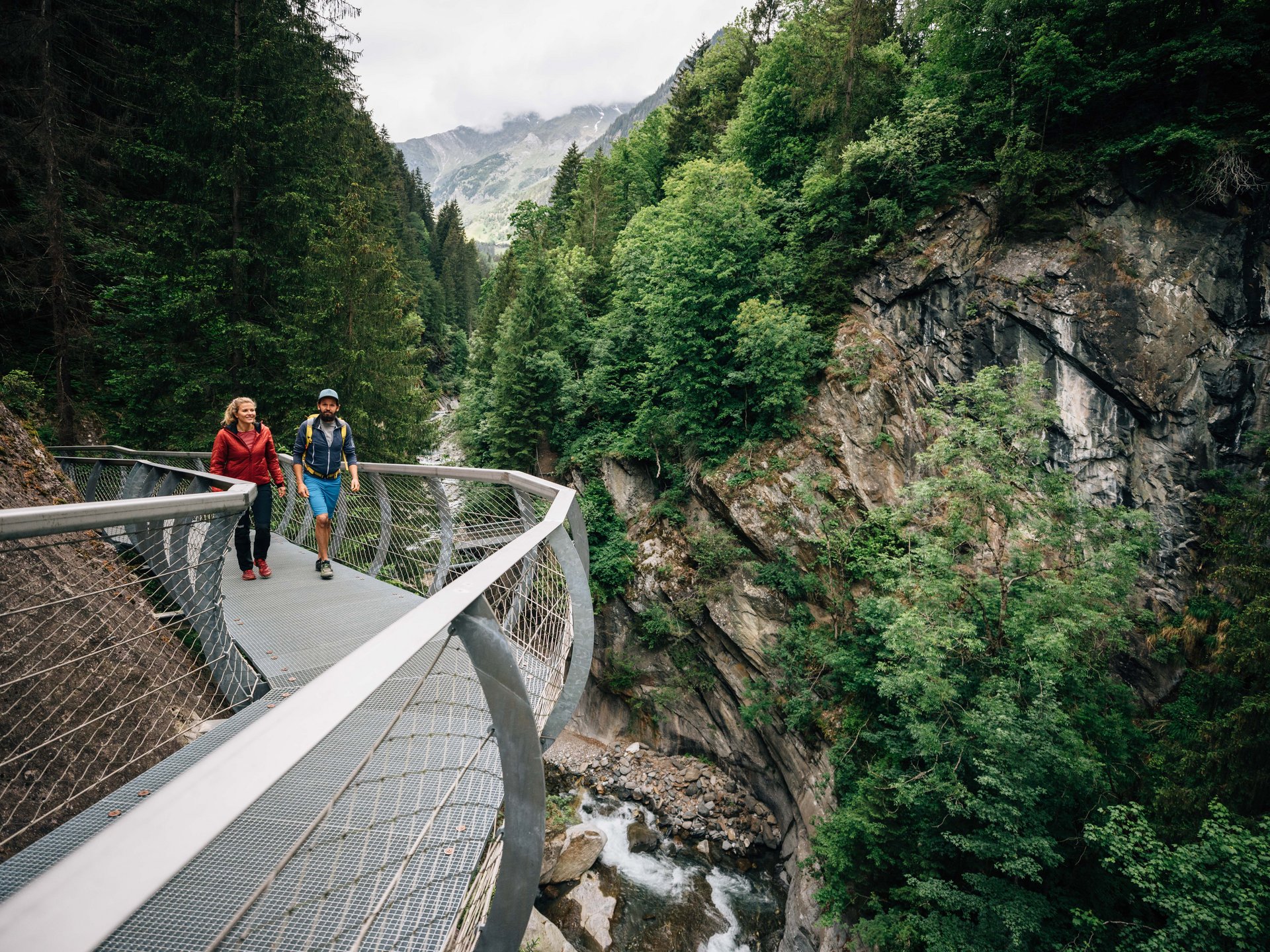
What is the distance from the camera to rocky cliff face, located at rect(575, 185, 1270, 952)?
11812 mm

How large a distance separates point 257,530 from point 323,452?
1344mm

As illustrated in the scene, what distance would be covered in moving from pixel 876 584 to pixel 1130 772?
520 cm

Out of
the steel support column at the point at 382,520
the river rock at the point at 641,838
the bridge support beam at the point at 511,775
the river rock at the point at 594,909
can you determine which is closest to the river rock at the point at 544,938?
the river rock at the point at 594,909

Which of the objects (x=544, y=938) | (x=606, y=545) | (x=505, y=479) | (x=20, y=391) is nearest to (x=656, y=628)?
(x=606, y=545)

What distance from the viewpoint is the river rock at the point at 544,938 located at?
24.3ft

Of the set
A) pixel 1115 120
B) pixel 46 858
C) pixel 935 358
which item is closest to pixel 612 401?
pixel 935 358

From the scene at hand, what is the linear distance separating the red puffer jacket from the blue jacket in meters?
0.28

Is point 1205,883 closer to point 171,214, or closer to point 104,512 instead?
point 104,512

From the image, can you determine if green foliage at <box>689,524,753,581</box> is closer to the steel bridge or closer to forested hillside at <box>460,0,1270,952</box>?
forested hillside at <box>460,0,1270,952</box>

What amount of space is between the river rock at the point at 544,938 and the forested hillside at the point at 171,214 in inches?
383

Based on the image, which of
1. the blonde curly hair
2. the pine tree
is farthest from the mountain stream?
the pine tree

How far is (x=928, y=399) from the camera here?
48.0ft

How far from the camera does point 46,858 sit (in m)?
1.85

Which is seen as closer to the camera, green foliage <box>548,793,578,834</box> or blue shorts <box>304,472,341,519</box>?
blue shorts <box>304,472,341,519</box>
